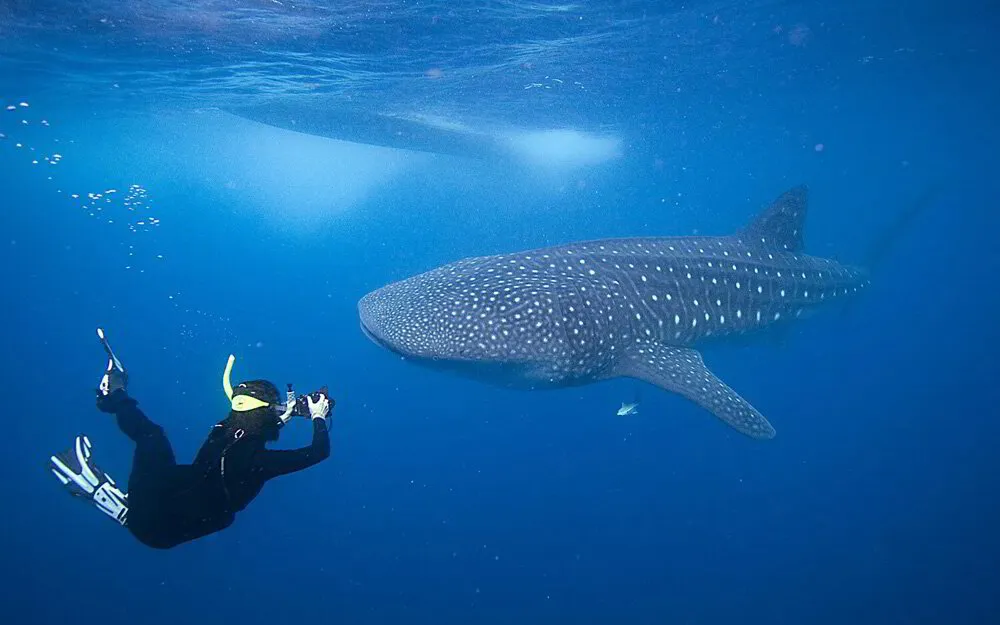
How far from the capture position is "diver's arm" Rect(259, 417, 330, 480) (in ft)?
11.6

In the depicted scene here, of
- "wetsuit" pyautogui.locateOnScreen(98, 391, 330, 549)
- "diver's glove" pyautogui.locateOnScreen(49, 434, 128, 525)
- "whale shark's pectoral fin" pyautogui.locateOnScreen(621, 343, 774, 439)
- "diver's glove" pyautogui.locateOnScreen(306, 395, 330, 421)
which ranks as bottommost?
"whale shark's pectoral fin" pyautogui.locateOnScreen(621, 343, 774, 439)

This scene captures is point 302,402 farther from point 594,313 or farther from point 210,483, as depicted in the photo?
point 594,313

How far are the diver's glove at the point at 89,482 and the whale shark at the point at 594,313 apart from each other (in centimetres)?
268

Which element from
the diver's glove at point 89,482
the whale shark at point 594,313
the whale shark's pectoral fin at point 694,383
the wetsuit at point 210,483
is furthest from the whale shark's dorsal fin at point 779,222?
the diver's glove at point 89,482

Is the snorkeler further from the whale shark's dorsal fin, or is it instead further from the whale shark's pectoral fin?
the whale shark's dorsal fin

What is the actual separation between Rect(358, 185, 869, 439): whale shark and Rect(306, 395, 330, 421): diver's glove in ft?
5.29

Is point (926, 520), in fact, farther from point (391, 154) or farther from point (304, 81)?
point (391, 154)

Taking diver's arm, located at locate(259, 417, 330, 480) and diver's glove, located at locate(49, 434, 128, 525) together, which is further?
diver's glove, located at locate(49, 434, 128, 525)

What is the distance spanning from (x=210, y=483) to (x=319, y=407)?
89 cm

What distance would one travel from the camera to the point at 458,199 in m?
61.3

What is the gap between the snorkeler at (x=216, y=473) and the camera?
3.42 metres

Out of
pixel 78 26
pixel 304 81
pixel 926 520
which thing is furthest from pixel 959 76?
pixel 78 26

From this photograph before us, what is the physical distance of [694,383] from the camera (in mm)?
6301

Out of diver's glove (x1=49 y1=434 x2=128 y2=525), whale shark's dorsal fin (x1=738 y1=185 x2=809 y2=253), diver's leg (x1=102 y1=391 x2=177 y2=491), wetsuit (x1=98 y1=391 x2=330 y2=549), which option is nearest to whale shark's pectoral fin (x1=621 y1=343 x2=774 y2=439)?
whale shark's dorsal fin (x1=738 y1=185 x2=809 y2=253)
